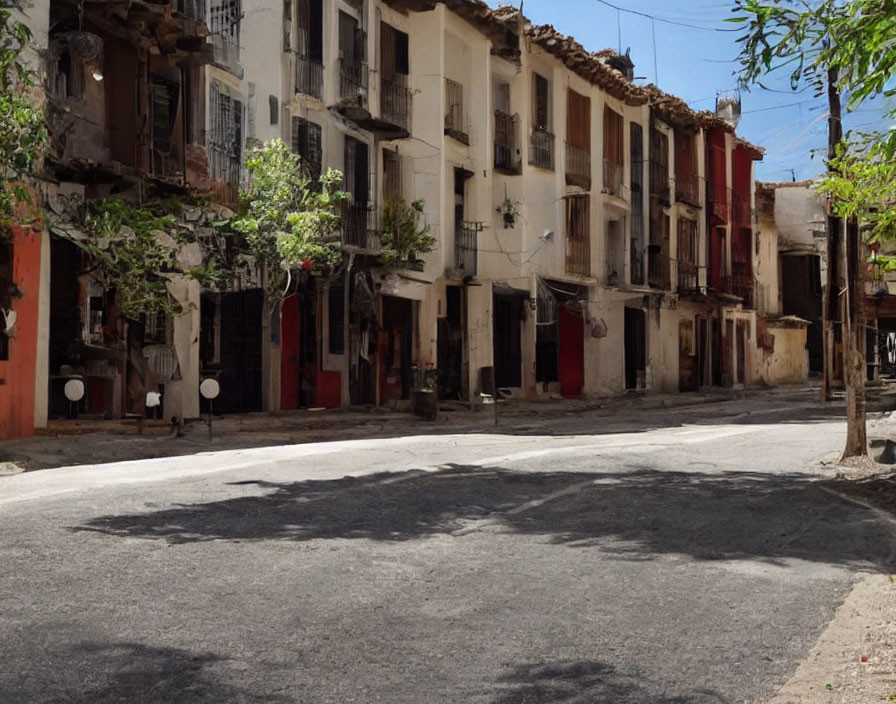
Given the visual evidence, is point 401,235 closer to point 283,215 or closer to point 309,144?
point 309,144

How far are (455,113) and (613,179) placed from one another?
29.4 ft

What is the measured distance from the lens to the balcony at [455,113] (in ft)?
104

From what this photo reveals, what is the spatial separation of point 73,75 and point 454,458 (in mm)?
10134

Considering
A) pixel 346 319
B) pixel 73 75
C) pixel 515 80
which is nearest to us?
pixel 73 75

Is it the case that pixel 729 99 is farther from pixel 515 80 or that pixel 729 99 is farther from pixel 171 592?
pixel 171 592

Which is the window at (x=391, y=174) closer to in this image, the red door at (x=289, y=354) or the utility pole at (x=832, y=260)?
the red door at (x=289, y=354)

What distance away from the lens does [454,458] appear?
1433cm

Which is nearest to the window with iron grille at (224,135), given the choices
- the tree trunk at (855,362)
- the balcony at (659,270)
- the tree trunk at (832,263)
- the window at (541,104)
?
the tree trunk at (832,263)

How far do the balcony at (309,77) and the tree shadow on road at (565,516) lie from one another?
15.4 m

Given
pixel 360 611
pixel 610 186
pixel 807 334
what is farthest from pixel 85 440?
pixel 807 334

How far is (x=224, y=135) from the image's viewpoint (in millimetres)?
23750

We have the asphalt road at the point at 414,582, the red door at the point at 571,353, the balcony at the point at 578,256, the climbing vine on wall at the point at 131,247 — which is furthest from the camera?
the red door at the point at 571,353

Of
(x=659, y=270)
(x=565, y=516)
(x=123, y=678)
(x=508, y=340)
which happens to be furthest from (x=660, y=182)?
(x=123, y=678)

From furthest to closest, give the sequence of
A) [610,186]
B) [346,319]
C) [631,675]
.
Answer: [610,186] < [346,319] < [631,675]
